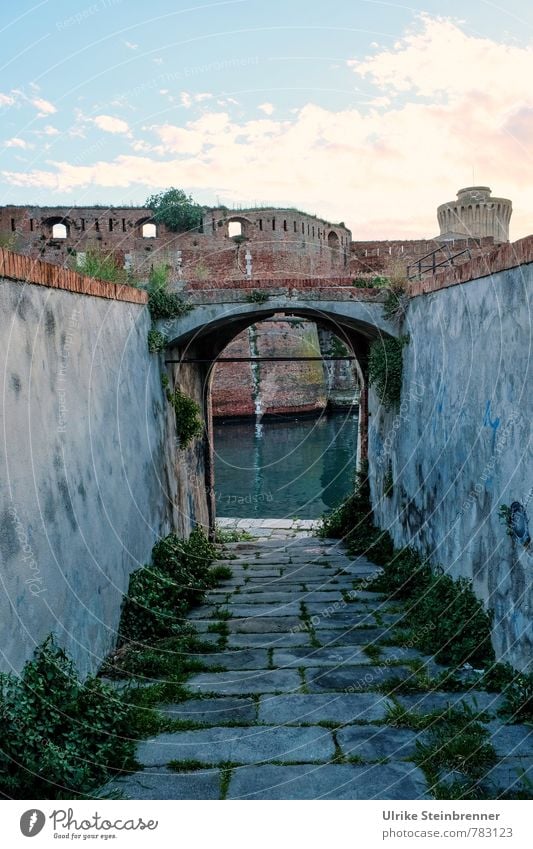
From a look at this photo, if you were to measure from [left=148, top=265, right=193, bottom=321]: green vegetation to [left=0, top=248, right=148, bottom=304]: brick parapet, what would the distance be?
4.75ft

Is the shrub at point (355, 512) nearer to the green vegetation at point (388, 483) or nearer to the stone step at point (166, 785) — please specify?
the green vegetation at point (388, 483)

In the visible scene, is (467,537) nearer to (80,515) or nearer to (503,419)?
(503,419)

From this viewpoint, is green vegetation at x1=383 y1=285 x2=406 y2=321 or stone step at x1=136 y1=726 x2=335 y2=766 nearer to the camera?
stone step at x1=136 y1=726 x2=335 y2=766

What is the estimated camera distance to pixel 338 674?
507cm

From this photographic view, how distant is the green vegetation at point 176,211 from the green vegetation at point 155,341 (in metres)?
23.2

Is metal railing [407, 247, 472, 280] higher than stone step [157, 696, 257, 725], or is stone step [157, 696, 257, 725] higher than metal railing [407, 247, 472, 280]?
metal railing [407, 247, 472, 280]

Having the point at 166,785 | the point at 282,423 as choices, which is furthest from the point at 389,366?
the point at 282,423

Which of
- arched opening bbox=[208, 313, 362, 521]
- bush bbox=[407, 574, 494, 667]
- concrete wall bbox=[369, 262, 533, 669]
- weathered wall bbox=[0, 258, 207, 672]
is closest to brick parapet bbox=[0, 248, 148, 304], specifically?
weathered wall bbox=[0, 258, 207, 672]

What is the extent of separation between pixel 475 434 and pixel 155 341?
3.93 m

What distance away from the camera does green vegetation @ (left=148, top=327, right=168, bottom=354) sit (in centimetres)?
784

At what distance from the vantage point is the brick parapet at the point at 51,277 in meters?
3.87

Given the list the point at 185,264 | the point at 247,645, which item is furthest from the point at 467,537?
the point at 185,264

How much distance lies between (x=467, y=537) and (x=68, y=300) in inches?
142

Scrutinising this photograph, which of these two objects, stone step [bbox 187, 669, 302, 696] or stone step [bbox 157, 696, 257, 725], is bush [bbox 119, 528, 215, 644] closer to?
stone step [bbox 187, 669, 302, 696]
